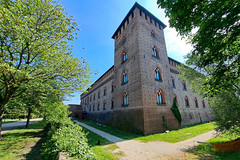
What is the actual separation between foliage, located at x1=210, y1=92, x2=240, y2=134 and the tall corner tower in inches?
246

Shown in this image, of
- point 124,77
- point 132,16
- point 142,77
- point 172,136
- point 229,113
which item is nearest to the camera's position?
point 229,113

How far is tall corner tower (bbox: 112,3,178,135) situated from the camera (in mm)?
12289

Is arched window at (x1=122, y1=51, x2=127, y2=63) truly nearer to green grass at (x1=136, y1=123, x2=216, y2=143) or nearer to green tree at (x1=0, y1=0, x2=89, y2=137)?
green tree at (x1=0, y1=0, x2=89, y2=137)

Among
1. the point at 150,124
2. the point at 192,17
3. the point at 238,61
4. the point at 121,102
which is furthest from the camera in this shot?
the point at 121,102

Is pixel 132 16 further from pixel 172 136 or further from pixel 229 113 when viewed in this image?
pixel 172 136

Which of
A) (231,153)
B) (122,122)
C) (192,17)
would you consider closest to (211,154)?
(231,153)

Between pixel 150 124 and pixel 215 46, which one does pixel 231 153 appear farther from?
pixel 150 124

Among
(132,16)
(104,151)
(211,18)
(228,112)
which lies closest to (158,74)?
(228,112)

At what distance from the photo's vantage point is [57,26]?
6828 mm

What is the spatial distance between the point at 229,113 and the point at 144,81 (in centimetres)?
788

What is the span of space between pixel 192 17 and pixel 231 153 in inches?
302

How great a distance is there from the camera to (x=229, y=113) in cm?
668

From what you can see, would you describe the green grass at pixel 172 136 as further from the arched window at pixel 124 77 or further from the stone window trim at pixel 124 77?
the arched window at pixel 124 77

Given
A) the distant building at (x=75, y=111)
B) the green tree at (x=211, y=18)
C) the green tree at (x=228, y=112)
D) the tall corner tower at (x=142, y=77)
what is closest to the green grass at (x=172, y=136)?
the tall corner tower at (x=142, y=77)
